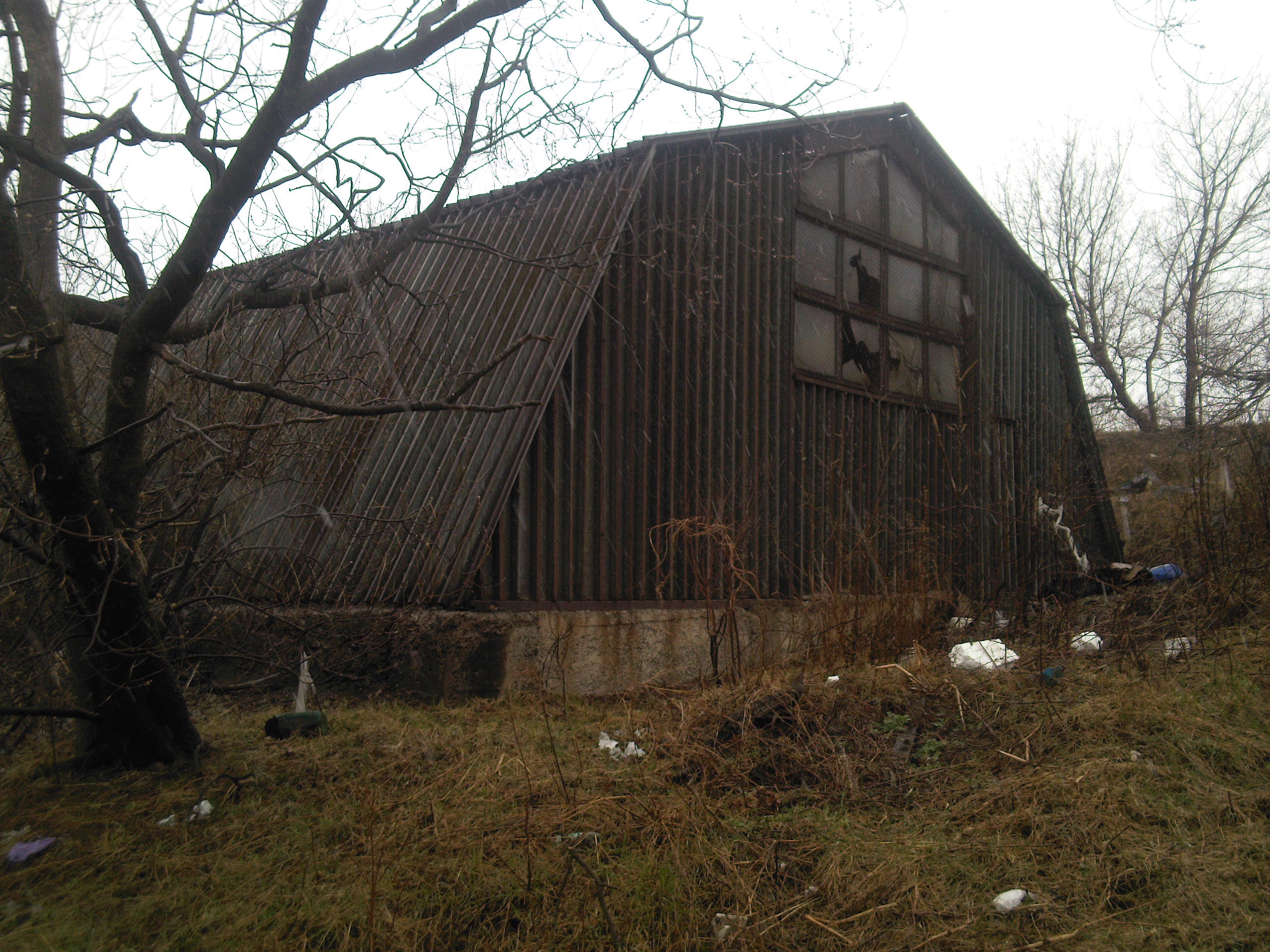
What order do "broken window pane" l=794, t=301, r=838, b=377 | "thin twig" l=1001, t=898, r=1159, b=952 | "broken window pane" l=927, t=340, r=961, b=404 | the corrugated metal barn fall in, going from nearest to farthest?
1. "thin twig" l=1001, t=898, r=1159, b=952
2. the corrugated metal barn
3. "broken window pane" l=794, t=301, r=838, b=377
4. "broken window pane" l=927, t=340, r=961, b=404

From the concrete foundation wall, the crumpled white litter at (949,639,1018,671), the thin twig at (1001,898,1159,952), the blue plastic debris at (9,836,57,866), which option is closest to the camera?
the thin twig at (1001,898,1159,952)

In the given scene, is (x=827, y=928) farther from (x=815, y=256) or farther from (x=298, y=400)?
(x=815, y=256)

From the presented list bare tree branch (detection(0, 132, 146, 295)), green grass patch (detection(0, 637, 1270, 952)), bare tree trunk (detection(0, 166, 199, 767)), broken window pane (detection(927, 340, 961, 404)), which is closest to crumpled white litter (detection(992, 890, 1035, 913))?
green grass patch (detection(0, 637, 1270, 952))

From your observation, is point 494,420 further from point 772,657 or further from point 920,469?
point 920,469

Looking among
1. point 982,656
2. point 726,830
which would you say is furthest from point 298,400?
point 982,656

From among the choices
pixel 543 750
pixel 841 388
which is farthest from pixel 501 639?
pixel 841 388

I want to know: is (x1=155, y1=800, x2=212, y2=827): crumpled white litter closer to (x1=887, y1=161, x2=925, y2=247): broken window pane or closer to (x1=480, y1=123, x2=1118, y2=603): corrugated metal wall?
(x1=480, y1=123, x2=1118, y2=603): corrugated metal wall

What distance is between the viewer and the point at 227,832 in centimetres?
440

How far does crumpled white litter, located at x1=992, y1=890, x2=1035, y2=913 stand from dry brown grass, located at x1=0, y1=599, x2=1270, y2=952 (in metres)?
0.04

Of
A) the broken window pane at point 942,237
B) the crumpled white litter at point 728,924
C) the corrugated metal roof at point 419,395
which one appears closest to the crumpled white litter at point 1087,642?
the crumpled white litter at point 728,924

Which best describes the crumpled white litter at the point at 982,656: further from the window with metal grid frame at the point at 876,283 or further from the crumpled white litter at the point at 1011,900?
the window with metal grid frame at the point at 876,283

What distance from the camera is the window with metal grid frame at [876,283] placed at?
32.6 feet

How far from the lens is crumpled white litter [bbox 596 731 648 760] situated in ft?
17.3

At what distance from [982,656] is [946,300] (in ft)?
20.5
